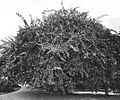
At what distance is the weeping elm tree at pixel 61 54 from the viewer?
445 inches

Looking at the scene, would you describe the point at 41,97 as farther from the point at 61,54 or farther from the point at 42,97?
the point at 61,54

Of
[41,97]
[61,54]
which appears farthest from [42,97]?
[61,54]

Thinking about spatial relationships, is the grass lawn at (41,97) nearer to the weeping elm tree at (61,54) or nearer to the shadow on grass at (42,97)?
the shadow on grass at (42,97)

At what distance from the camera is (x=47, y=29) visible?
12227mm

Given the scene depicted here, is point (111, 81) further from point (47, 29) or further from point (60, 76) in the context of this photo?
point (47, 29)

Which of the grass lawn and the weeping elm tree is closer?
the weeping elm tree

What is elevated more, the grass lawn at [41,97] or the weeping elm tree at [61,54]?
the weeping elm tree at [61,54]

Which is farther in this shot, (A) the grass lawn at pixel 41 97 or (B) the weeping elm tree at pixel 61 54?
(A) the grass lawn at pixel 41 97

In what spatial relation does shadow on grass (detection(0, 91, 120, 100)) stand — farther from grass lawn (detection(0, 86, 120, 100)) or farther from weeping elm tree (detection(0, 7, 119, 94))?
weeping elm tree (detection(0, 7, 119, 94))

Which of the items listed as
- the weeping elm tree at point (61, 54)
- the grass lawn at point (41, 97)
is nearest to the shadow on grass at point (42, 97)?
the grass lawn at point (41, 97)

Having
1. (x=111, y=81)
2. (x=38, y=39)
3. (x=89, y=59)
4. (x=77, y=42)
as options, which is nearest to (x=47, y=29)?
(x=38, y=39)

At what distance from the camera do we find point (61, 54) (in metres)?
11.6

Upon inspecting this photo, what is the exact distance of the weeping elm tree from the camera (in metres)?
Result: 11.3

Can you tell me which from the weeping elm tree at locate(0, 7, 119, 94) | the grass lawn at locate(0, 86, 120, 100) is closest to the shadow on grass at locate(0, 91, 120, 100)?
the grass lawn at locate(0, 86, 120, 100)
